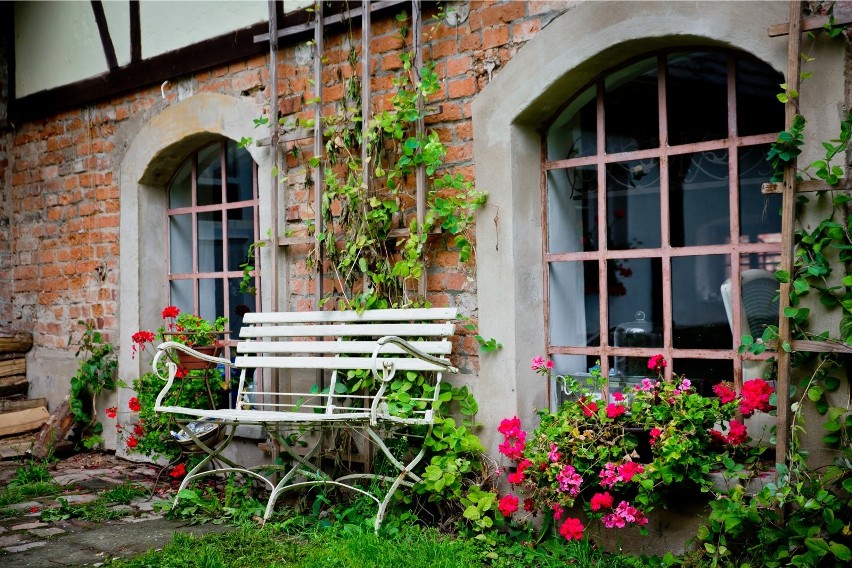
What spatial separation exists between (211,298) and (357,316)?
1.81m

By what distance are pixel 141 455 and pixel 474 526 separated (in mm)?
2985

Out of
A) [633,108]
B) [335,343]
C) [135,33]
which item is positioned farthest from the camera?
[135,33]

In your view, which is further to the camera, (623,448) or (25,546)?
(25,546)

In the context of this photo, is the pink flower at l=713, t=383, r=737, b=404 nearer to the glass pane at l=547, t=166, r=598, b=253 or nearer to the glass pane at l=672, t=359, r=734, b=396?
Result: the glass pane at l=672, t=359, r=734, b=396

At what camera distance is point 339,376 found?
14.4 ft

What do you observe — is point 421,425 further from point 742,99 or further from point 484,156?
point 742,99

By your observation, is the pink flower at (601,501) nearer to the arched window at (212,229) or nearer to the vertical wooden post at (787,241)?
the vertical wooden post at (787,241)

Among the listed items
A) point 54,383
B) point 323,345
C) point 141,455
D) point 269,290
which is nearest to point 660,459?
point 323,345

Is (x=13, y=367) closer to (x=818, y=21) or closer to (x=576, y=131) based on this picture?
(x=576, y=131)

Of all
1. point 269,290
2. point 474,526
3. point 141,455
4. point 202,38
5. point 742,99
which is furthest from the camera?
point 141,455

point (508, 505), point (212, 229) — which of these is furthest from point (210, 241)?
point (508, 505)

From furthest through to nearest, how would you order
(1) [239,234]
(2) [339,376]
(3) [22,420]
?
(3) [22,420] → (1) [239,234] → (2) [339,376]

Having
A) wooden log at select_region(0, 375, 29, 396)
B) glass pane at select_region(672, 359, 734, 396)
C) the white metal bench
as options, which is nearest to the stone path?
the white metal bench

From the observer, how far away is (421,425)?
3.92m
